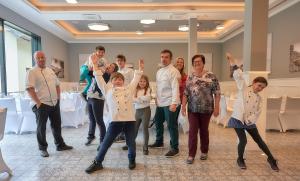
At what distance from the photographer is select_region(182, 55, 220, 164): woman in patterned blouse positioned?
317 cm

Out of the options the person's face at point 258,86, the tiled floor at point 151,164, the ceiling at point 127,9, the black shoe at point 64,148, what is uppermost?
the ceiling at point 127,9

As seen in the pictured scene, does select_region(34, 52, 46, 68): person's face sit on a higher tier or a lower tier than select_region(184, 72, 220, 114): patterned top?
higher

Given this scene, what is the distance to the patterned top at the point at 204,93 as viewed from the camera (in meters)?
3.16

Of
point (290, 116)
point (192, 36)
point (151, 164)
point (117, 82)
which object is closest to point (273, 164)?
point (151, 164)

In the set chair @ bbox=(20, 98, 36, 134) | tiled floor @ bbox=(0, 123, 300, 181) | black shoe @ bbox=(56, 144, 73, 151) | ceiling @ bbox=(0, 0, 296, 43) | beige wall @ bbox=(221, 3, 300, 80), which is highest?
ceiling @ bbox=(0, 0, 296, 43)

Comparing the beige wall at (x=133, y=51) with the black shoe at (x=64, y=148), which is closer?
the black shoe at (x=64, y=148)

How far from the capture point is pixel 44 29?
8086mm

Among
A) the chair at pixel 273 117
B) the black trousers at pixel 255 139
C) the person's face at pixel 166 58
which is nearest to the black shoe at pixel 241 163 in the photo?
the black trousers at pixel 255 139

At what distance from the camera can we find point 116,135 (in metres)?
3.06

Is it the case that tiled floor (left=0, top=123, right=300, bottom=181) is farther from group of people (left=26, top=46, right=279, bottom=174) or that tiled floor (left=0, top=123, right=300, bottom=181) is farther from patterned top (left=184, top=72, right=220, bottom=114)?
patterned top (left=184, top=72, right=220, bottom=114)

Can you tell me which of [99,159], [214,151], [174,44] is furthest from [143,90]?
[174,44]

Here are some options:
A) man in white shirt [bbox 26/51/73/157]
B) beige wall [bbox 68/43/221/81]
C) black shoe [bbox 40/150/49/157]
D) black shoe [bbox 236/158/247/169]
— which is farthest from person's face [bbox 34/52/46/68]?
beige wall [bbox 68/43/221/81]

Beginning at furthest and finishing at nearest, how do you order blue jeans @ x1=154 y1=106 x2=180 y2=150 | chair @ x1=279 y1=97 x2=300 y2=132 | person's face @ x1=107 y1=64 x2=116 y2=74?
chair @ x1=279 y1=97 x2=300 y2=132 < person's face @ x1=107 y1=64 x2=116 y2=74 < blue jeans @ x1=154 y1=106 x2=180 y2=150

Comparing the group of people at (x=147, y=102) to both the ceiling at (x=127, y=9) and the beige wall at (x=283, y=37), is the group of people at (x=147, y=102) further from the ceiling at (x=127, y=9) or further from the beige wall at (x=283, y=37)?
→ the beige wall at (x=283, y=37)
